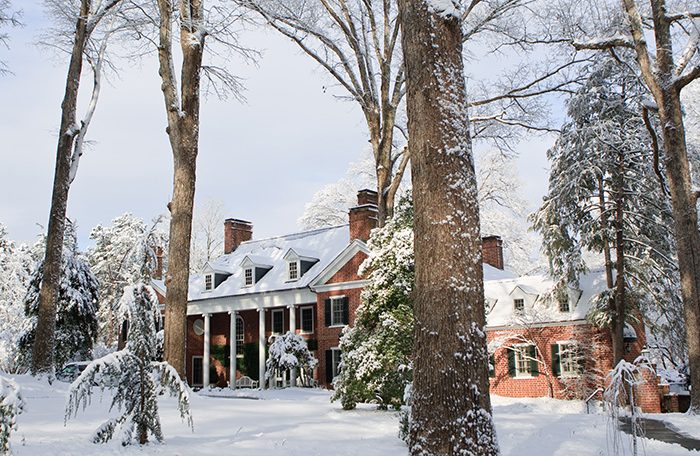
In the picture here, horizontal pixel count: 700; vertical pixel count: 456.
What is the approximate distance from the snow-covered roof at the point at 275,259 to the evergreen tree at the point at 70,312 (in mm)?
9471

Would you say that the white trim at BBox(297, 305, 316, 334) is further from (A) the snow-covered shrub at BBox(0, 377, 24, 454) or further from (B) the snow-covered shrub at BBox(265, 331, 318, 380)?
(A) the snow-covered shrub at BBox(0, 377, 24, 454)

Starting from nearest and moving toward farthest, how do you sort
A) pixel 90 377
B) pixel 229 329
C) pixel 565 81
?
pixel 90 377 < pixel 565 81 < pixel 229 329

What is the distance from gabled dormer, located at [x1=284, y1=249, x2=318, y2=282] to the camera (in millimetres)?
31781

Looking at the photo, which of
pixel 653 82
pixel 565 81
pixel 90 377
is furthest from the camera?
pixel 565 81

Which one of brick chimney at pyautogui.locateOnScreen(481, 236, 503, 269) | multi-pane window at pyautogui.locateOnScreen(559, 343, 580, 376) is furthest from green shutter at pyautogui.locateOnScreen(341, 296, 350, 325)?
multi-pane window at pyautogui.locateOnScreen(559, 343, 580, 376)

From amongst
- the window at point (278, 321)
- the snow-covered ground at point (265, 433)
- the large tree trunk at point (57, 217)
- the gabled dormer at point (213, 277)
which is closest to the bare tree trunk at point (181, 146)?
the snow-covered ground at point (265, 433)

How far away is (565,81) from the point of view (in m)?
19.5

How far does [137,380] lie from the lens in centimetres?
708

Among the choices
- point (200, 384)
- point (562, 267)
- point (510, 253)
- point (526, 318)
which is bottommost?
point (200, 384)

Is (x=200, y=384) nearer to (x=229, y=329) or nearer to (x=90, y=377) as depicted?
(x=229, y=329)

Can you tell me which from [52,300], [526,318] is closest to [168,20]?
[52,300]

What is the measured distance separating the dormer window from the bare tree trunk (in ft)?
64.6

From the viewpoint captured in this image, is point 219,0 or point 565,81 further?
point 565,81

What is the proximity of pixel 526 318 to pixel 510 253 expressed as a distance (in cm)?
1590
